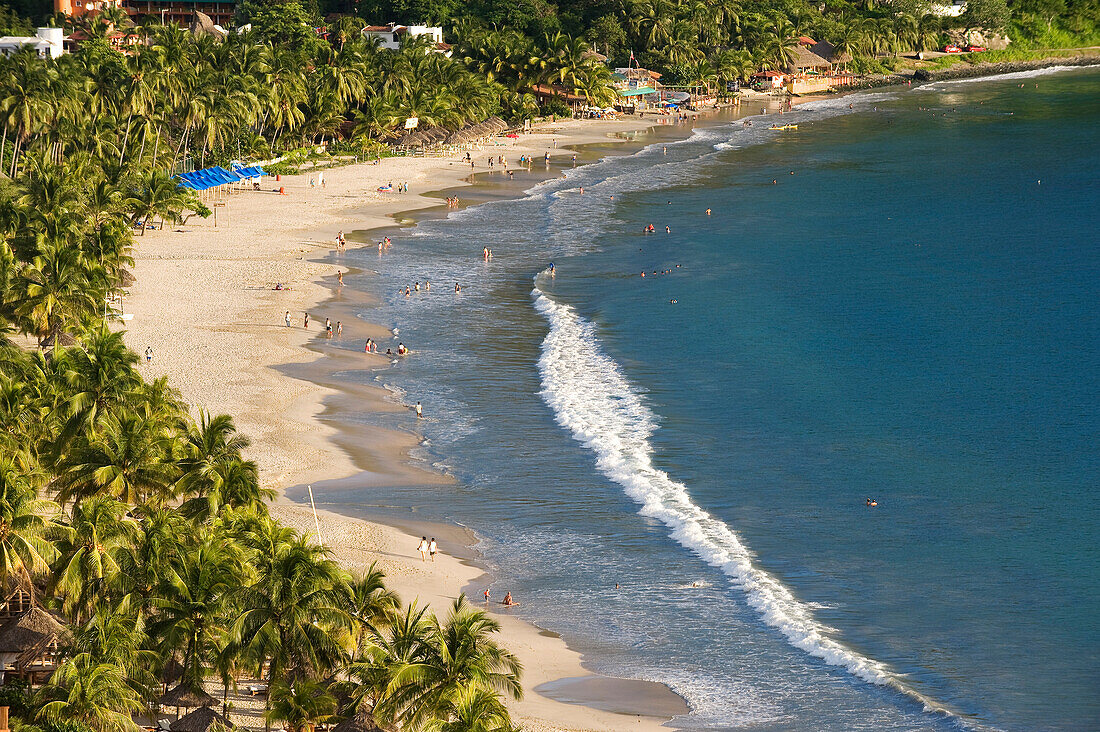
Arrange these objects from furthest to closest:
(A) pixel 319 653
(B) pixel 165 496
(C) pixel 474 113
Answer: (C) pixel 474 113
(B) pixel 165 496
(A) pixel 319 653

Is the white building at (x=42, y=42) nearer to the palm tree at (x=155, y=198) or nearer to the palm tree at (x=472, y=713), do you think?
the palm tree at (x=155, y=198)

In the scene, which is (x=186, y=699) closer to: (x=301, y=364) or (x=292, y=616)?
(x=292, y=616)

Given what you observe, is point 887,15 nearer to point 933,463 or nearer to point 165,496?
point 933,463

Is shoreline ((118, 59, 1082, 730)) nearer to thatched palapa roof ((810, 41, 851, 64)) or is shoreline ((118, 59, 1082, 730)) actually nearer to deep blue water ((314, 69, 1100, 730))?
deep blue water ((314, 69, 1100, 730))

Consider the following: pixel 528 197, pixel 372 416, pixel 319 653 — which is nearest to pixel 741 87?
pixel 528 197

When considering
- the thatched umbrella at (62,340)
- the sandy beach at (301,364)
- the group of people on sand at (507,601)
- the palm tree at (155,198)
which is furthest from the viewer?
the palm tree at (155,198)

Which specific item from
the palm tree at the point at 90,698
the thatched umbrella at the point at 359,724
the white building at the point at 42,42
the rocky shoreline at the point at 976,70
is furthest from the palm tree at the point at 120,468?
the rocky shoreline at the point at 976,70

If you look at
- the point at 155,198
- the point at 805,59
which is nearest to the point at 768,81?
the point at 805,59
